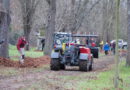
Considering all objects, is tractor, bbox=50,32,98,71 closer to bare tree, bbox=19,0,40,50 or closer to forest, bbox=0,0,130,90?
forest, bbox=0,0,130,90

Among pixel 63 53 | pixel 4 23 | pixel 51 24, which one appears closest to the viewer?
pixel 63 53

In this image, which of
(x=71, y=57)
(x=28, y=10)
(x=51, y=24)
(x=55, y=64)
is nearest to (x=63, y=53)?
(x=71, y=57)

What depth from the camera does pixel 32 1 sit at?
44531 mm

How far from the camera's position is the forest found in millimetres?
13859

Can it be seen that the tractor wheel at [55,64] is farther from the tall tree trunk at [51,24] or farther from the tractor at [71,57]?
the tall tree trunk at [51,24]

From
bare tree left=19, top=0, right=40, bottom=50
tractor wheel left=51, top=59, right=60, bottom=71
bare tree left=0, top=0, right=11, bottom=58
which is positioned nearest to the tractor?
tractor wheel left=51, top=59, right=60, bottom=71

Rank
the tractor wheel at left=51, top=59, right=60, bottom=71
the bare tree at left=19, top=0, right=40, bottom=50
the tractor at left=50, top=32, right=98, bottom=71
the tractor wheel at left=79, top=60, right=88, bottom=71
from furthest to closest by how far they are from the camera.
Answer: the bare tree at left=19, top=0, right=40, bottom=50 < the tractor wheel at left=51, top=59, right=60, bottom=71 < the tractor at left=50, top=32, right=98, bottom=71 < the tractor wheel at left=79, top=60, right=88, bottom=71

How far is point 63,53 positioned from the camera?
2102cm

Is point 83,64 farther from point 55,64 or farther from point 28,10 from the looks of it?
point 28,10

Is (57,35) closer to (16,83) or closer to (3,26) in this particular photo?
(3,26)

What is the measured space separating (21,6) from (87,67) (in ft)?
83.9

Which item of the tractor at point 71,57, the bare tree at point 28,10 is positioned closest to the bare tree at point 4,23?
the tractor at point 71,57

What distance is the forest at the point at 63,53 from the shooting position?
546 inches

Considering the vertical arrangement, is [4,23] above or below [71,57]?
above
